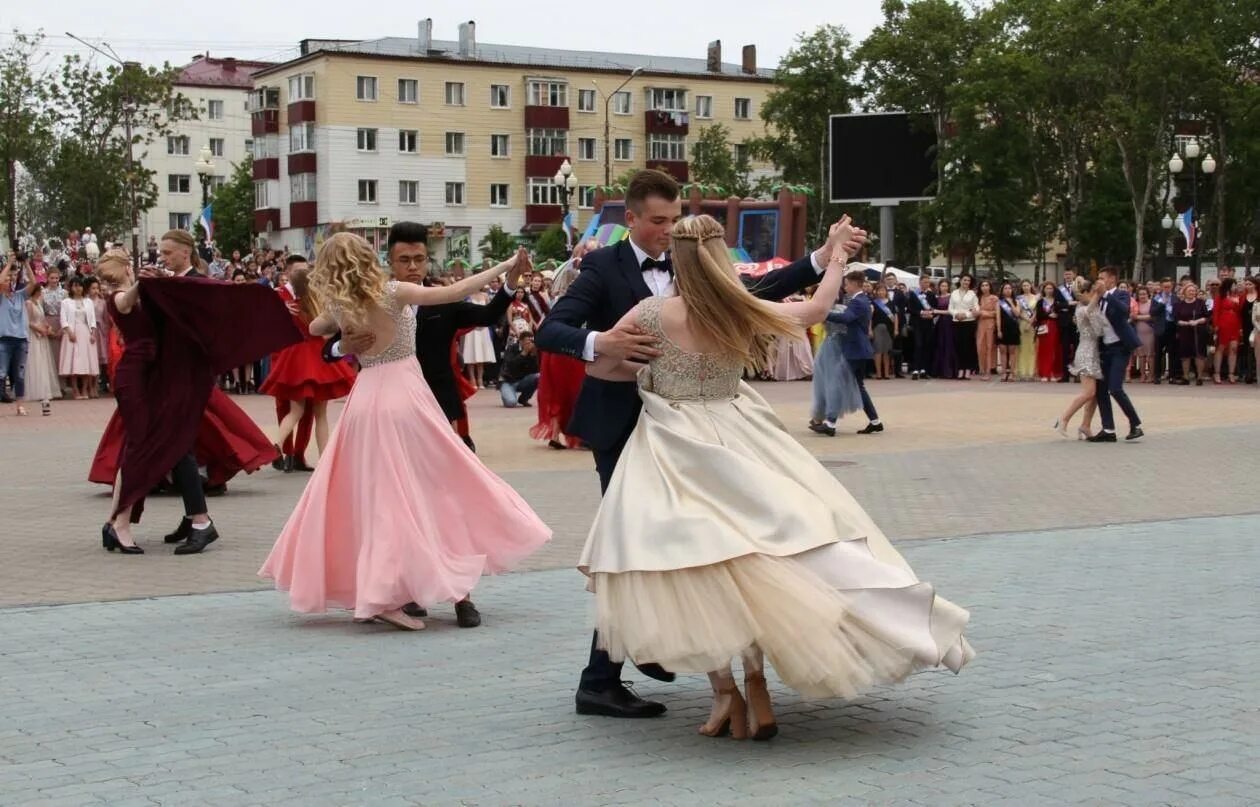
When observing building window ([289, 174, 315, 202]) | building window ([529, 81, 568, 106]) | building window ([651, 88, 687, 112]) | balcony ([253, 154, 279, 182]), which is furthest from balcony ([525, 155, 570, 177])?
balcony ([253, 154, 279, 182])

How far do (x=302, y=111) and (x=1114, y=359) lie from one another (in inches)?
3015

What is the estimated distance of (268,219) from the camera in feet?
312

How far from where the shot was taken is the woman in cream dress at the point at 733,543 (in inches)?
215

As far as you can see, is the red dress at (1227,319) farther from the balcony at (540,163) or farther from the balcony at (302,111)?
the balcony at (540,163)

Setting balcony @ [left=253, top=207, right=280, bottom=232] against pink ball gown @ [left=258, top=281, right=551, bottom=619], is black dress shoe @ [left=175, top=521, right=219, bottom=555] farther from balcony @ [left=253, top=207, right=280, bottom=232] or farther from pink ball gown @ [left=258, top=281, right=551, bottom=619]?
balcony @ [left=253, top=207, right=280, bottom=232]

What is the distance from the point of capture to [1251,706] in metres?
6.16

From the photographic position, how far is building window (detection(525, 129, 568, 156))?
94750mm

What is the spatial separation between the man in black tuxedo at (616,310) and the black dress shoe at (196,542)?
4.98 metres

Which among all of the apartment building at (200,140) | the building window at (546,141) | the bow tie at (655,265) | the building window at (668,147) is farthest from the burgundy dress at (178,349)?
the apartment building at (200,140)

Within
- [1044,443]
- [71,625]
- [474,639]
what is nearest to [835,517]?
[474,639]

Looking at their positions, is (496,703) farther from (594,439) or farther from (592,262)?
(592,262)

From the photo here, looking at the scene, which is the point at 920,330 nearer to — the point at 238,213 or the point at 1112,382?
the point at 1112,382

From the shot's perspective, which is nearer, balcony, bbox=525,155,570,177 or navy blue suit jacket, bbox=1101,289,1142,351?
navy blue suit jacket, bbox=1101,289,1142,351

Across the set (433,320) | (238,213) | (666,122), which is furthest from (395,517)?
(238,213)
